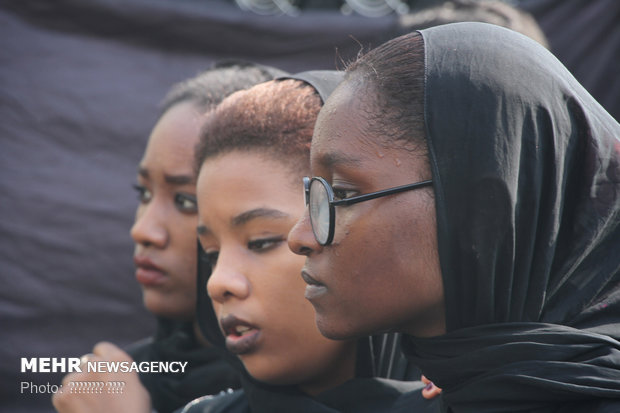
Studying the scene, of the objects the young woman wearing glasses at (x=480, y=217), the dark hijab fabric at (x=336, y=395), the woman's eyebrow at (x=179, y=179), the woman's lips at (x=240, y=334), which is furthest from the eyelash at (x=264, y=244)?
the woman's eyebrow at (x=179, y=179)

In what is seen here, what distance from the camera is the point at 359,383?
5.94 ft

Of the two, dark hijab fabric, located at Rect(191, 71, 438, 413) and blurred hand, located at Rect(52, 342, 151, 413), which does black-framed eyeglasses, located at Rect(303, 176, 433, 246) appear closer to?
dark hijab fabric, located at Rect(191, 71, 438, 413)

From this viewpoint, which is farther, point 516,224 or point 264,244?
point 264,244

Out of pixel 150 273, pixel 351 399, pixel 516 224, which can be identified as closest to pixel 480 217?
pixel 516 224

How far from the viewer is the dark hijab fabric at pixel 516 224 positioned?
1332 mm

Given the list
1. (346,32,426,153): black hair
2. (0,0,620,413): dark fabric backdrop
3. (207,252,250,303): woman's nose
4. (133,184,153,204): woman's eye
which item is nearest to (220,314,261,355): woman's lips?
(207,252,250,303): woman's nose

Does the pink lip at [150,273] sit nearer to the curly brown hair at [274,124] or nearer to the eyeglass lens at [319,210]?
the curly brown hair at [274,124]

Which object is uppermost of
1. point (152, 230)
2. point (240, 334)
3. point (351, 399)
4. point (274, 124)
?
point (274, 124)

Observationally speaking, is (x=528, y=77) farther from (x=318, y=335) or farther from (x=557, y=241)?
(x=318, y=335)

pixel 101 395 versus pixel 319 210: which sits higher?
pixel 319 210

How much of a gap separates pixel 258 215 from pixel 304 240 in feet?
1.24

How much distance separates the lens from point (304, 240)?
1502mm

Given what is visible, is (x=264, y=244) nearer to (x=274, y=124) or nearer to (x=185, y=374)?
(x=274, y=124)

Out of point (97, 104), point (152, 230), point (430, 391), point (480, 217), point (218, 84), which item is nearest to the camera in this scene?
point (480, 217)
